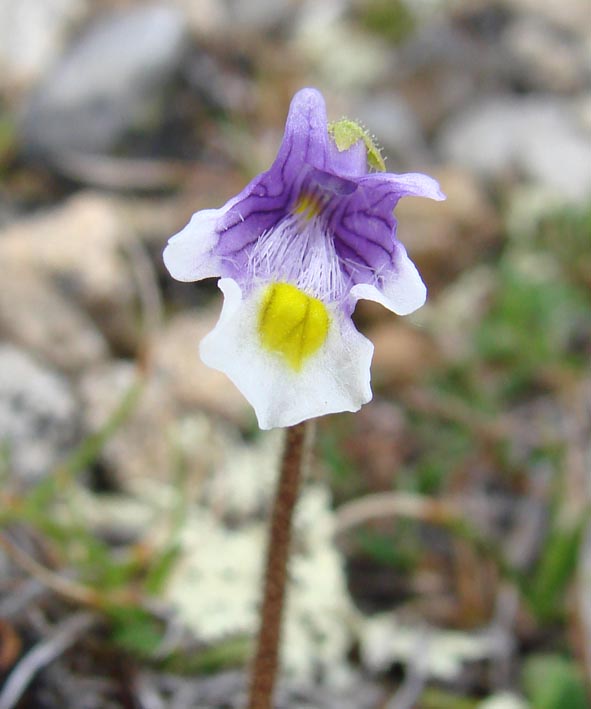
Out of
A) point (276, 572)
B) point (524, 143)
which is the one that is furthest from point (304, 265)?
point (524, 143)

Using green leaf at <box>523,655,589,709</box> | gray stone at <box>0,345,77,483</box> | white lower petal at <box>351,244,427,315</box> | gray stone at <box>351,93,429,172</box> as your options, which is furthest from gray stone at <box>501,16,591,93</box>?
white lower petal at <box>351,244,427,315</box>

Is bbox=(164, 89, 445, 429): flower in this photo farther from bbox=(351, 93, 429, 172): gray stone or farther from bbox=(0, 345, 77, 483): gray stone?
bbox=(351, 93, 429, 172): gray stone

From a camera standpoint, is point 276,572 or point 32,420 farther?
point 32,420

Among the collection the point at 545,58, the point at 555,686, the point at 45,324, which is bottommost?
the point at 555,686

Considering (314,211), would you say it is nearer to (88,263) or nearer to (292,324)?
(292,324)

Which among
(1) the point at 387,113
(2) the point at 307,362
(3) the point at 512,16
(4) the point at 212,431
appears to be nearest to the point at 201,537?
(4) the point at 212,431

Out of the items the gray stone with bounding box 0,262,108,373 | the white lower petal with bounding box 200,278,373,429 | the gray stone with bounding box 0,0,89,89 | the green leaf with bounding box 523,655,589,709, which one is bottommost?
the green leaf with bounding box 523,655,589,709

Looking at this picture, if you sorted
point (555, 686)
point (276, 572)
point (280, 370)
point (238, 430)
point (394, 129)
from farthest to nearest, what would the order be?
point (394, 129) < point (238, 430) < point (555, 686) < point (276, 572) < point (280, 370)
